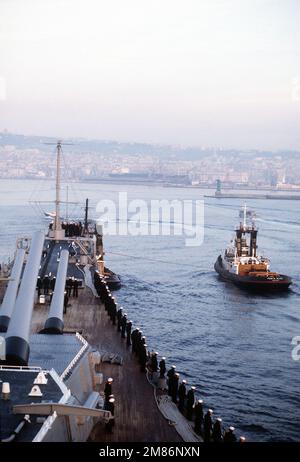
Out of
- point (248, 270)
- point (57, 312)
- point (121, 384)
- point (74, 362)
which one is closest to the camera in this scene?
point (74, 362)

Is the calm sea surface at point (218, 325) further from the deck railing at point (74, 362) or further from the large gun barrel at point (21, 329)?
the large gun barrel at point (21, 329)

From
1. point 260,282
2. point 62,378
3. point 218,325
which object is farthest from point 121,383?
point 260,282

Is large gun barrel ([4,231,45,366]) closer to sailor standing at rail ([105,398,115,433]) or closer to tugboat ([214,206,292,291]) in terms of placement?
sailor standing at rail ([105,398,115,433])

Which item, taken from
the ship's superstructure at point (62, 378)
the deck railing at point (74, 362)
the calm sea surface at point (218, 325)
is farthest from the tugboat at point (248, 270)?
the deck railing at point (74, 362)

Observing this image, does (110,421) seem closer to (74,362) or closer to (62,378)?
(62,378)

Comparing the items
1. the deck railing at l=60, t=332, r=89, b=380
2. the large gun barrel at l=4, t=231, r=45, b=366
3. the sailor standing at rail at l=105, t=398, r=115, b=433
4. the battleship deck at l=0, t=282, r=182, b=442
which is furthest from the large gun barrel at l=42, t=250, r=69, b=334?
the sailor standing at rail at l=105, t=398, r=115, b=433
